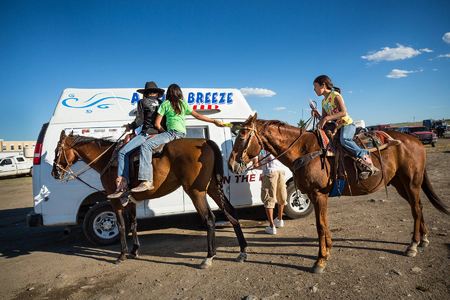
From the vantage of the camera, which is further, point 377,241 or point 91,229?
point 91,229

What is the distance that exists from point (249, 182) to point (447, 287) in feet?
13.6

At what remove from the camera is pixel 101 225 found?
21.0ft

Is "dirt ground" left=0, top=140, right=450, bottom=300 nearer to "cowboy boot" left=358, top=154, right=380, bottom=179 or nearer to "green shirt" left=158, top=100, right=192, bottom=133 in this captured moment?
"cowboy boot" left=358, top=154, right=380, bottom=179

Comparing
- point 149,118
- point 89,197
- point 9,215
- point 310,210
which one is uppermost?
point 149,118

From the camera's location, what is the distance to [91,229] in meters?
6.29

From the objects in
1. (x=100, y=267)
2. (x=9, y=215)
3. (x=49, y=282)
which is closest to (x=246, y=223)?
(x=100, y=267)

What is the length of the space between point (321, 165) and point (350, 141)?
0.61 m

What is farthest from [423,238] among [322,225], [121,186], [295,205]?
[121,186]

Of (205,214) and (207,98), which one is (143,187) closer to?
(205,214)

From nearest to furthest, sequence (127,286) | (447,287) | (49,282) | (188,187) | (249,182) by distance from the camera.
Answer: (447,287), (127,286), (49,282), (188,187), (249,182)

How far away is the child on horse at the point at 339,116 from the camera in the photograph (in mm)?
4711

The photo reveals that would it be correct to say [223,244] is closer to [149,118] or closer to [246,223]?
[246,223]

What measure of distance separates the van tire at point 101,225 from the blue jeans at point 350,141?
4683mm

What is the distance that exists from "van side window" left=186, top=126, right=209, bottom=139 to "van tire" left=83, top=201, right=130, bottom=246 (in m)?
2.30
